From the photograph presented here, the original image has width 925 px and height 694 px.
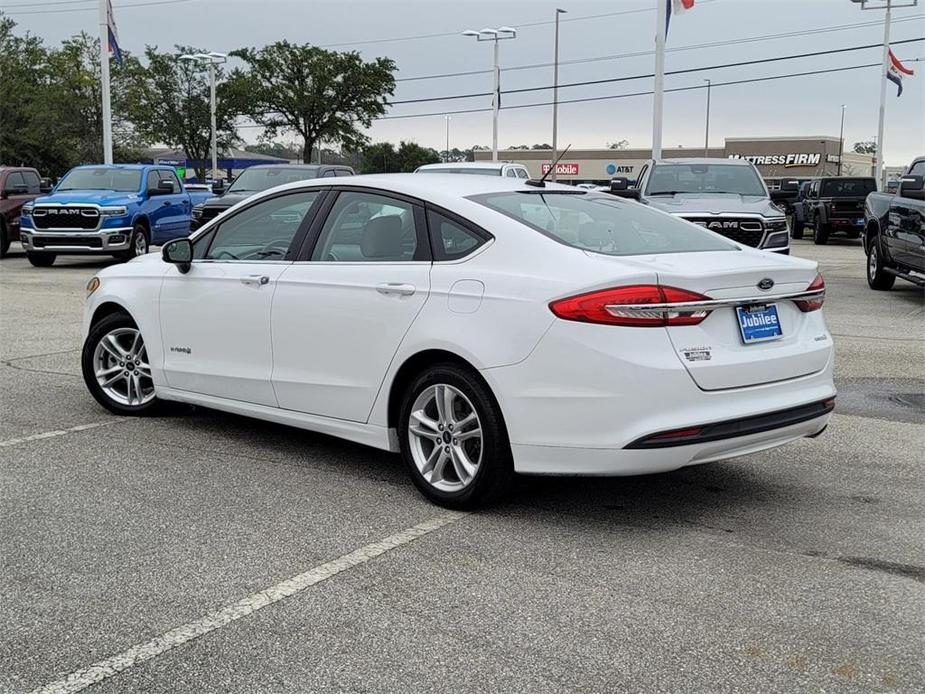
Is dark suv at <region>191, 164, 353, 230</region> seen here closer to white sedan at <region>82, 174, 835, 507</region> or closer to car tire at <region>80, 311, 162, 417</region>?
car tire at <region>80, 311, 162, 417</region>

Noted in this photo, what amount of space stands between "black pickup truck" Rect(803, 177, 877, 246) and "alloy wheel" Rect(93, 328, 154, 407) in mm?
24910

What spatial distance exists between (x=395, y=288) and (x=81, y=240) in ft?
50.8

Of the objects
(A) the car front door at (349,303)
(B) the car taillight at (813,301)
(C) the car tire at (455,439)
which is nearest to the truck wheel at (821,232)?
(B) the car taillight at (813,301)

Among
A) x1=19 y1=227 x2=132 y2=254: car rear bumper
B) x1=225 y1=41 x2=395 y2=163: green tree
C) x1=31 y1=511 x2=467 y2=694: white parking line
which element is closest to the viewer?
x1=31 y1=511 x2=467 y2=694: white parking line

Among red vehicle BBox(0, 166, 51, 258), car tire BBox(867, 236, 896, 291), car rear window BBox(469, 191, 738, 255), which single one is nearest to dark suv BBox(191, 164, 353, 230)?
red vehicle BBox(0, 166, 51, 258)

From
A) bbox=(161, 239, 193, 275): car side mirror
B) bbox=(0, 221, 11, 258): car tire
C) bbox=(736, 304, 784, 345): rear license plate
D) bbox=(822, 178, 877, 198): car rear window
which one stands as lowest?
bbox=(0, 221, 11, 258): car tire

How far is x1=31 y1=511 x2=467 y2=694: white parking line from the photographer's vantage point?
11.1ft

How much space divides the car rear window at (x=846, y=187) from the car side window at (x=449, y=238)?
27735 mm

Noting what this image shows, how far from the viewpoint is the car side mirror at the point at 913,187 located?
13484 mm

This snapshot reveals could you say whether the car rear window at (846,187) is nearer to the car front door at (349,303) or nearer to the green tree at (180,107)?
the car front door at (349,303)

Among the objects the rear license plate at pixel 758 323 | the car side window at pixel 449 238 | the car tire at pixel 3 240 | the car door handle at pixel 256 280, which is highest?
the car side window at pixel 449 238

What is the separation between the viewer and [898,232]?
1415cm

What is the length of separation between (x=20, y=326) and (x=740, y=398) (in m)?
9.18

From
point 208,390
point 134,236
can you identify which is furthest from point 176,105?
point 208,390
